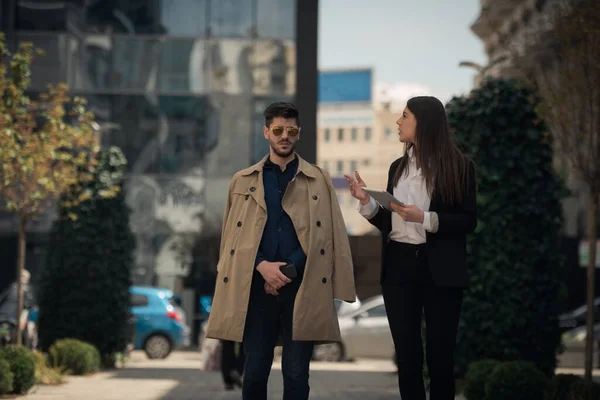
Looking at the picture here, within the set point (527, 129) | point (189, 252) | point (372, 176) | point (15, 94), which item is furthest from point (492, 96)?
point (372, 176)

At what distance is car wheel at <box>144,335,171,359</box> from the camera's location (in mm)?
28141

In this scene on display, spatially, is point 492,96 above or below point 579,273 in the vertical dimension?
above

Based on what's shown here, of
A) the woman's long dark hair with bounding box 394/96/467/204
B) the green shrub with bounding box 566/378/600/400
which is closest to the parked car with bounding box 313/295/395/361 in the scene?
the green shrub with bounding box 566/378/600/400

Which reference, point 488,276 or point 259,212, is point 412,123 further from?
point 488,276

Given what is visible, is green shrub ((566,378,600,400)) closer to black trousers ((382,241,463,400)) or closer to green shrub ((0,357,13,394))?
black trousers ((382,241,463,400))

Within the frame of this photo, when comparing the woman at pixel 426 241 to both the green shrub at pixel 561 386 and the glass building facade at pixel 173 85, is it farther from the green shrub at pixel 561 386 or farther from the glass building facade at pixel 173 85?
the glass building facade at pixel 173 85

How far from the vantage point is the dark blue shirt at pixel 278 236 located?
657 centimetres

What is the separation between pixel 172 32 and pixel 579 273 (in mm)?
15809

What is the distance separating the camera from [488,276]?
1290cm

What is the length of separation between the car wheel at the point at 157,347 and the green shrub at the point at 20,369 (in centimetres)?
1579

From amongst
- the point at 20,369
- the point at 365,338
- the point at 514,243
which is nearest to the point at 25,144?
the point at 20,369

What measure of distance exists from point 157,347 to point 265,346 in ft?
72.1

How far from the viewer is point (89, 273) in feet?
65.5

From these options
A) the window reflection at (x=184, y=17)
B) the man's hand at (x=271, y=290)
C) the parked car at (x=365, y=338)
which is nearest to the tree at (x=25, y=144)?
the man's hand at (x=271, y=290)
